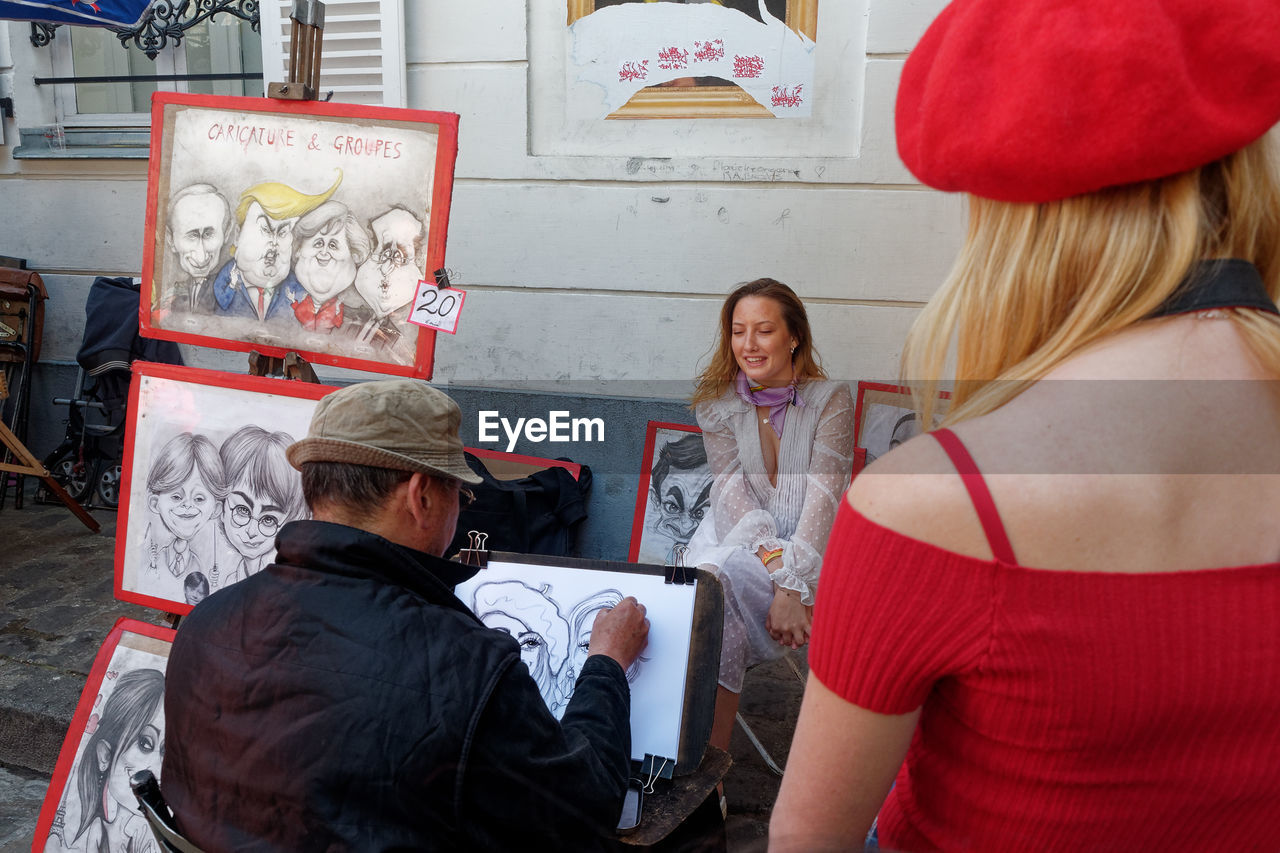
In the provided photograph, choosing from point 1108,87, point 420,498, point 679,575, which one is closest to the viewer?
point 1108,87

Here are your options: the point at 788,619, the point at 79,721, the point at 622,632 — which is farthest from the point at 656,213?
the point at 79,721

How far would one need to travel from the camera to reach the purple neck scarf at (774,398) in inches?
110

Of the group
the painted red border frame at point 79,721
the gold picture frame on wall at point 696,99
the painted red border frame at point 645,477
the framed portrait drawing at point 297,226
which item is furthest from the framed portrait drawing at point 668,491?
the painted red border frame at point 79,721

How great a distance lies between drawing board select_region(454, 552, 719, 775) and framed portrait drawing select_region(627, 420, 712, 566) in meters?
1.49

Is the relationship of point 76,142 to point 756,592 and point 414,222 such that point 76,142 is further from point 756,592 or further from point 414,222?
point 756,592

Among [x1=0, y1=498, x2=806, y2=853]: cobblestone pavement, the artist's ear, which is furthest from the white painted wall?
the artist's ear

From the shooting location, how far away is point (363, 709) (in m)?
1.20

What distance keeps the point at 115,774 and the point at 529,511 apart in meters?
1.79

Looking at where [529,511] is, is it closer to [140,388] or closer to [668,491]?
[668,491]

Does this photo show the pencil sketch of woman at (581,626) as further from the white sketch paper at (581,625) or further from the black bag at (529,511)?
the black bag at (529,511)

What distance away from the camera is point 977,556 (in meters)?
0.63

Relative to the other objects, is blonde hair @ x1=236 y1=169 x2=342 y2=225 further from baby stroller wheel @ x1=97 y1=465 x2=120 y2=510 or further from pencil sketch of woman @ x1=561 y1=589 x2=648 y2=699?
baby stroller wheel @ x1=97 y1=465 x2=120 y2=510

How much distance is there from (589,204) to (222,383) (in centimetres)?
193

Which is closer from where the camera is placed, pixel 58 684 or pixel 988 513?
pixel 988 513
